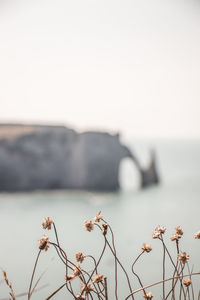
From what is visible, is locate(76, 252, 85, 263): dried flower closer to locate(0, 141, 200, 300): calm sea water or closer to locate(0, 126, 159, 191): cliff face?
locate(0, 141, 200, 300): calm sea water

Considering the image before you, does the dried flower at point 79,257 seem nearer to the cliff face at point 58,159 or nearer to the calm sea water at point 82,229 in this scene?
the calm sea water at point 82,229

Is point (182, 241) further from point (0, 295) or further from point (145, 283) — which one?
point (0, 295)

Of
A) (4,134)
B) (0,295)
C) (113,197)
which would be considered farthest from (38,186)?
(0,295)

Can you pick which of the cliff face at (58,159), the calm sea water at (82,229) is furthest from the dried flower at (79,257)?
the cliff face at (58,159)

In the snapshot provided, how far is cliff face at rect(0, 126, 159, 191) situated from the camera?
1530 centimetres

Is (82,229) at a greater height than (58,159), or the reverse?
(58,159)

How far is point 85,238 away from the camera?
19.7ft

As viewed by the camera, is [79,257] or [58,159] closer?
[79,257]

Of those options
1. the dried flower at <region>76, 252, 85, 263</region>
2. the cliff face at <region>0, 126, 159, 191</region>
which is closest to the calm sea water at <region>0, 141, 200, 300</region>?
the dried flower at <region>76, 252, 85, 263</region>

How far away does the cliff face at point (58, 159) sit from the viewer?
15.3 m

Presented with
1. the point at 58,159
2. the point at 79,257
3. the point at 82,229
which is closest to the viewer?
the point at 79,257

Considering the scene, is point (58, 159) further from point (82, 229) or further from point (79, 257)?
point (79, 257)

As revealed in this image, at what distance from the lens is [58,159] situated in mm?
16281

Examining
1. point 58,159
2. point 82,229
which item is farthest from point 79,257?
point 58,159
